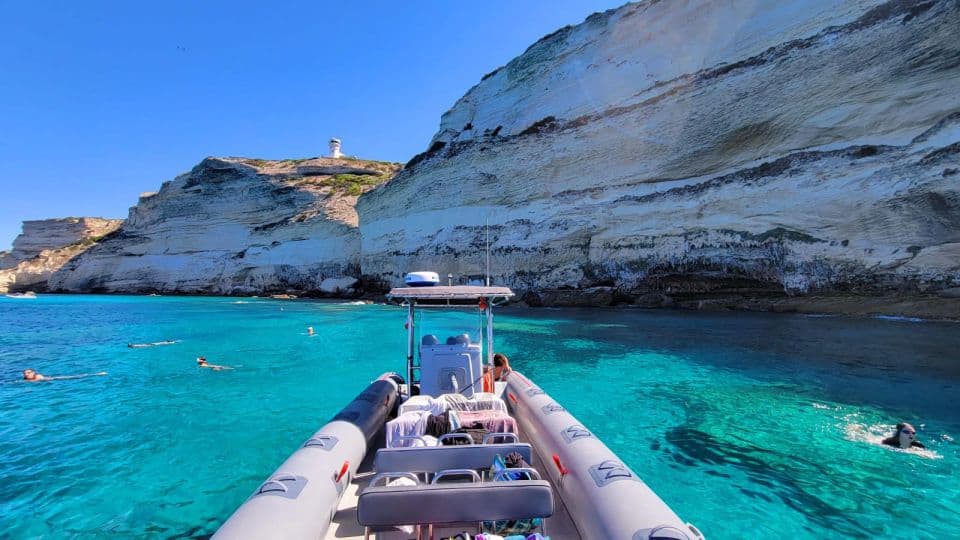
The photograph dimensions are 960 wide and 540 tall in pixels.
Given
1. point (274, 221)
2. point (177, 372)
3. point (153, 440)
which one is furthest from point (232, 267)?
point (153, 440)

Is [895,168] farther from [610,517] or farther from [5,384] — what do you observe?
[5,384]

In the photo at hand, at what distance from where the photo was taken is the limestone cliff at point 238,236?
152 feet

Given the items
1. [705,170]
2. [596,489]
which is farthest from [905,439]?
[705,170]

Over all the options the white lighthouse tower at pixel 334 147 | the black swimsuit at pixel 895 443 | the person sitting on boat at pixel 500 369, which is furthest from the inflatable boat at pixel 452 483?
the white lighthouse tower at pixel 334 147

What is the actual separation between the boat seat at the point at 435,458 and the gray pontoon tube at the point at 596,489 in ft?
2.03

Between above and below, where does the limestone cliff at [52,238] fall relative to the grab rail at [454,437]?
above

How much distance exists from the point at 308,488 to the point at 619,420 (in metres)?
5.70

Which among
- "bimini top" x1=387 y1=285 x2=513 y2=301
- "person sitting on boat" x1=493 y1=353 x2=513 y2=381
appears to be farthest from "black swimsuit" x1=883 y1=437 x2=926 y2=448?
"bimini top" x1=387 y1=285 x2=513 y2=301

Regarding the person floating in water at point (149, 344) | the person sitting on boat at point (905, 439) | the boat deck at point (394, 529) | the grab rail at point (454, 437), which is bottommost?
the person floating in water at point (149, 344)

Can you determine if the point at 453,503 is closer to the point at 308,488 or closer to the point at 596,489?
the point at 596,489

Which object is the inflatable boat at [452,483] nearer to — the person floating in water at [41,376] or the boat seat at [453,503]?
the boat seat at [453,503]

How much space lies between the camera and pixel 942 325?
16422 mm

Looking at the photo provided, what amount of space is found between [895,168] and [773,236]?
4922 millimetres

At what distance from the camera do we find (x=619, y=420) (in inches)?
297
